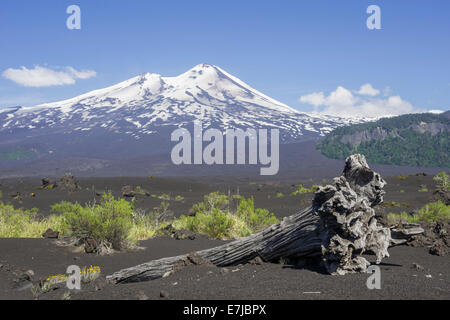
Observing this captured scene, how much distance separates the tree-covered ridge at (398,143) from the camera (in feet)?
181

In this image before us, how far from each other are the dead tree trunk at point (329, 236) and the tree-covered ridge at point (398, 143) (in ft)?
178

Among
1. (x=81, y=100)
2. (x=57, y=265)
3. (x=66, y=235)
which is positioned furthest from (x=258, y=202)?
(x=81, y=100)

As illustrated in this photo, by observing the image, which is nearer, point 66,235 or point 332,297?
point 332,297

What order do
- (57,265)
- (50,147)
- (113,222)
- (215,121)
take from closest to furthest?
(57,265)
(113,222)
(50,147)
(215,121)

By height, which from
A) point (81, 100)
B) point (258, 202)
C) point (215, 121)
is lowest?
point (258, 202)

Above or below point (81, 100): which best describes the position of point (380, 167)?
below

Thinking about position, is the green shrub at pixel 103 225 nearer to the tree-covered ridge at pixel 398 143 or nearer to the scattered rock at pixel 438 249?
the scattered rock at pixel 438 249

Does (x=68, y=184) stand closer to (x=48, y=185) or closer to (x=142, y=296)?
(x=48, y=185)

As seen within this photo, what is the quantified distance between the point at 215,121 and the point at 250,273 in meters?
97.5

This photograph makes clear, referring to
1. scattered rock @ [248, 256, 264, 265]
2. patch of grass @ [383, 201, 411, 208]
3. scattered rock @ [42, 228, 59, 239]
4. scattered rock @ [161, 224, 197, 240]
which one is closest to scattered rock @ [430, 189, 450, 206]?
patch of grass @ [383, 201, 411, 208]

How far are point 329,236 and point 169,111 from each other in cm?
11444

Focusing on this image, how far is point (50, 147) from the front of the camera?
280ft
